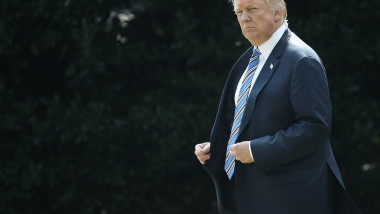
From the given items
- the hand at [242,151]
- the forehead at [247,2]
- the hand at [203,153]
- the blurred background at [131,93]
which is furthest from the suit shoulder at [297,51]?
the blurred background at [131,93]

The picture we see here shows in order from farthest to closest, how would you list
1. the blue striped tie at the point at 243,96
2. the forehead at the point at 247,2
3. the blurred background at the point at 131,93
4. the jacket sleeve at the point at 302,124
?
1. the blurred background at the point at 131,93
2. the blue striped tie at the point at 243,96
3. the forehead at the point at 247,2
4. the jacket sleeve at the point at 302,124

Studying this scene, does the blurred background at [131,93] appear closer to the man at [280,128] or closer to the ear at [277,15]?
the man at [280,128]

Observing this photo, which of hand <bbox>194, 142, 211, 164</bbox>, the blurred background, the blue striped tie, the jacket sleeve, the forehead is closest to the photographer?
the jacket sleeve

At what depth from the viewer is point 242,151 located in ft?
8.98

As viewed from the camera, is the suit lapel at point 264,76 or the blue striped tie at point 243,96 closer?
the suit lapel at point 264,76

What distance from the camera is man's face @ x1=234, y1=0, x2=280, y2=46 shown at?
279 cm

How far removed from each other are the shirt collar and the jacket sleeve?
8.2 inches

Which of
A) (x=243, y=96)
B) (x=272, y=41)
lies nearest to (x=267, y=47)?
(x=272, y=41)

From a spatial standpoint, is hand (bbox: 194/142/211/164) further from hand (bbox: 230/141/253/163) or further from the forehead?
the forehead

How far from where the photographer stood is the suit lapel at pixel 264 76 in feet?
9.15

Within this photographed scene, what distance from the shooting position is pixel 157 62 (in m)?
5.63

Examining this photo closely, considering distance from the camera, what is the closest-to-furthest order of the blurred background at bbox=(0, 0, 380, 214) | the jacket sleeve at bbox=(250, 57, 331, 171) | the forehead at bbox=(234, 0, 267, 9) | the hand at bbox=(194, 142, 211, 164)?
1. the jacket sleeve at bbox=(250, 57, 331, 171)
2. the forehead at bbox=(234, 0, 267, 9)
3. the hand at bbox=(194, 142, 211, 164)
4. the blurred background at bbox=(0, 0, 380, 214)

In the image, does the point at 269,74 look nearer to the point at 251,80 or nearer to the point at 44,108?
the point at 251,80

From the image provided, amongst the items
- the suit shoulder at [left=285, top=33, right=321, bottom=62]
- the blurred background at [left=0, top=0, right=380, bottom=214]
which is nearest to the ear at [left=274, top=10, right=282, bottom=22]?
the suit shoulder at [left=285, top=33, right=321, bottom=62]
